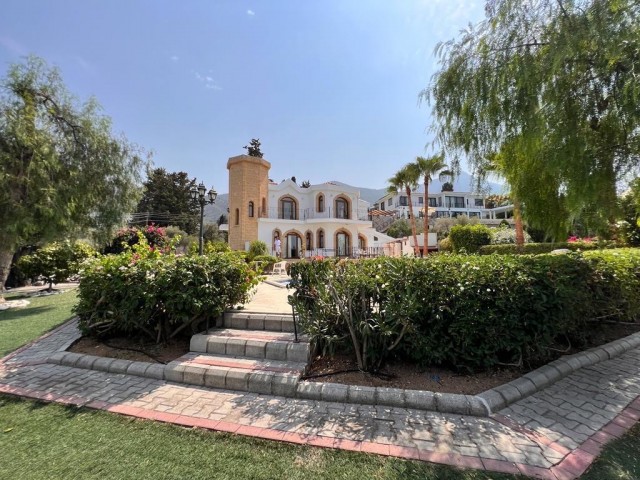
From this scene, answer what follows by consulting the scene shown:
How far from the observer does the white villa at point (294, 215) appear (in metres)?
26.0

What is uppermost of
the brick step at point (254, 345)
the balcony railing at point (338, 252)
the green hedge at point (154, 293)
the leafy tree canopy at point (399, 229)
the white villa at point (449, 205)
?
the white villa at point (449, 205)

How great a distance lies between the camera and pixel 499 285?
3709 millimetres

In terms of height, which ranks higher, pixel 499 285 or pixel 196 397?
pixel 499 285

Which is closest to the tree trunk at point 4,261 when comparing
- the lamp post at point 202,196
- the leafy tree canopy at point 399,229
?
the lamp post at point 202,196

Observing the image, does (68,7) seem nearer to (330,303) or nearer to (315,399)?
(330,303)

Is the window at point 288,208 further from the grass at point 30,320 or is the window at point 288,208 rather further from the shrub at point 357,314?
the shrub at point 357,314

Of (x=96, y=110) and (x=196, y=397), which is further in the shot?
(x=96, y=110)

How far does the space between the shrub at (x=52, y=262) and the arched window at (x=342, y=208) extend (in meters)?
21.4

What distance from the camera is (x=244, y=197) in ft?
84.2

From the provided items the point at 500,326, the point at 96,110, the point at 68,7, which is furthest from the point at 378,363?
the point at 96,110

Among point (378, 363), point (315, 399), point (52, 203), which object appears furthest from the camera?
point (52, 203)

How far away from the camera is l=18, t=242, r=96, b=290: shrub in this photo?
A: 12633mm

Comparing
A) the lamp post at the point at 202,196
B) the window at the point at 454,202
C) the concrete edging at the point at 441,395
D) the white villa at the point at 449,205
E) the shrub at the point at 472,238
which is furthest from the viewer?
the window at the point at 454,202

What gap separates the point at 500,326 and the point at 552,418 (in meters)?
0.97
